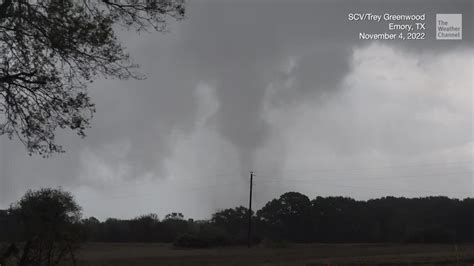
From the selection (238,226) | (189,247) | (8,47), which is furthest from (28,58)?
(238,226)

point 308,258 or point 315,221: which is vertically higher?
point 315,221

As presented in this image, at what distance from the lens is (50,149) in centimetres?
970

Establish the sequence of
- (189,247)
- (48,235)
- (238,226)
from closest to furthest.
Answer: (48,235), (189,247), (238,226)

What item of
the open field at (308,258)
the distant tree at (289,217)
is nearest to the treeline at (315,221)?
the distant tree at (289,217)

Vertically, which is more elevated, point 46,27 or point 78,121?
point 46,27

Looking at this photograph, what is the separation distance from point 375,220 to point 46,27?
103m

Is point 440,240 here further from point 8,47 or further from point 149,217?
point 8,47

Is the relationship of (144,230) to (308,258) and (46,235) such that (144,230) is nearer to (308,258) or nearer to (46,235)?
(308,258)

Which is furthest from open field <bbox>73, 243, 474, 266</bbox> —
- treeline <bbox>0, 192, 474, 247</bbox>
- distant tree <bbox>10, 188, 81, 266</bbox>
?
Result: treeline <bbox>0, 192, 474, 247</bbox>

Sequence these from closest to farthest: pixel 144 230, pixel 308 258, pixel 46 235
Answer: pixel 46 235 < pixel 308 258 < pixel 144 230

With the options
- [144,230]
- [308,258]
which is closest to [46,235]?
[308,258]

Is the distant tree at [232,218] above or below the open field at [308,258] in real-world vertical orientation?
above

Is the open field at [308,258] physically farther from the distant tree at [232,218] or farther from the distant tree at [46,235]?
the distant tree at [232,218]

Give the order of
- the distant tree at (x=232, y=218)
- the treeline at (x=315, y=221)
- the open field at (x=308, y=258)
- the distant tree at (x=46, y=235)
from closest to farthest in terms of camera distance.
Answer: the distant tree at (x=46, y=235), the open field at (x=308, y=258), the treeline at (x=315, y=221), the distant tree at (x=232, y=218)
